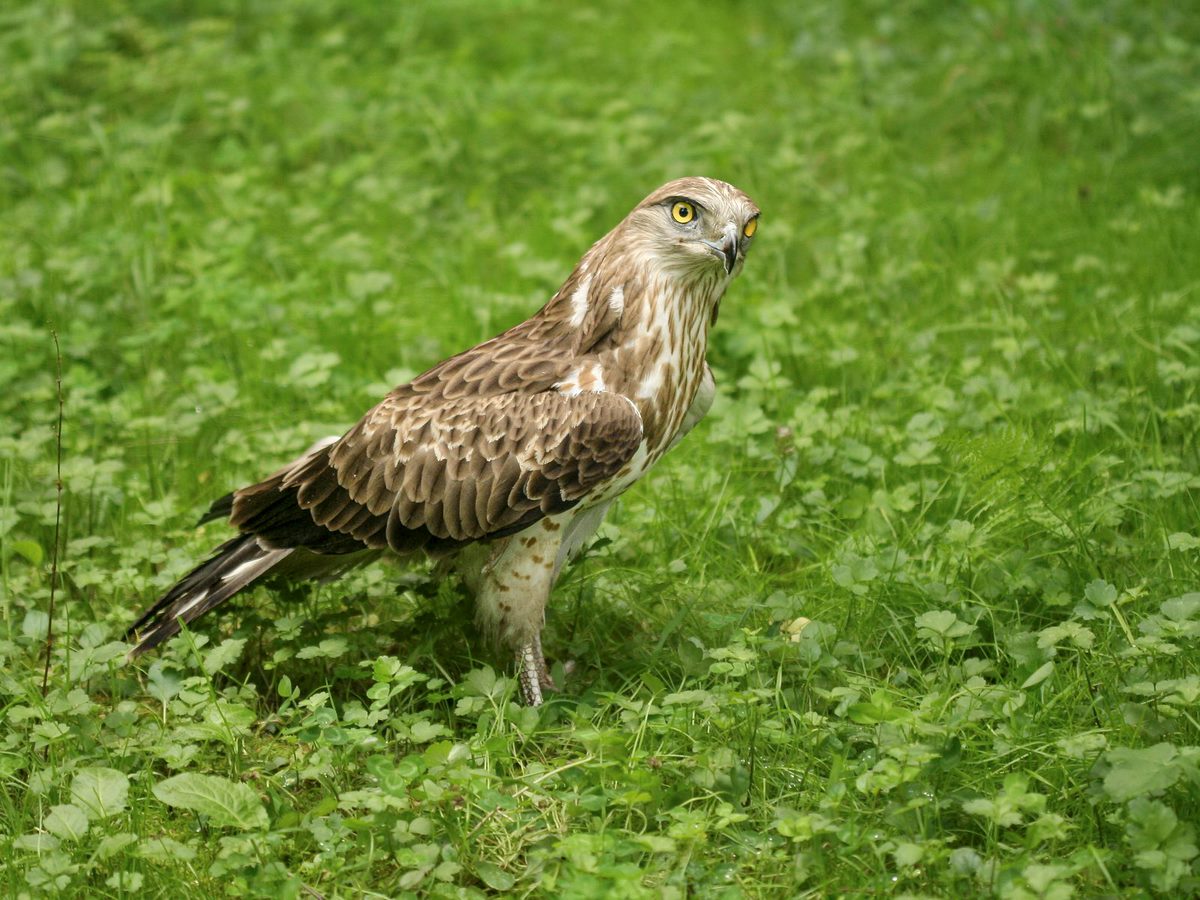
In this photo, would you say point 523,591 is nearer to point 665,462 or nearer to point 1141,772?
point 665,462

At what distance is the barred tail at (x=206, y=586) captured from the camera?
14.8 feet

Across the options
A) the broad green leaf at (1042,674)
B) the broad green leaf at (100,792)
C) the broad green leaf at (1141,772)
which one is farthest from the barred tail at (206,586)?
the broad green leaf at (1141,772)

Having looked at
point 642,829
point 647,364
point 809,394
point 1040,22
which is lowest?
point 642,829

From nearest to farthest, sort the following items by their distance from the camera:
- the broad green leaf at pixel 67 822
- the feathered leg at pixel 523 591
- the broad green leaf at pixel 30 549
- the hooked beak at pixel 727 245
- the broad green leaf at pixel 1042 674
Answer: the broad green leaf at pixel 67 822 → the broad green leaf at pixel 1042 674 → the hooked beak at pixel 727 245 → the feathered leg at pixel 523 591 → the broad green leaf at pixel 30 549

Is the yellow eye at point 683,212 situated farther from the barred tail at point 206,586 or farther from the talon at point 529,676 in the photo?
the barred tail at point 206,586

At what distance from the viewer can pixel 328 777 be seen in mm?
4012

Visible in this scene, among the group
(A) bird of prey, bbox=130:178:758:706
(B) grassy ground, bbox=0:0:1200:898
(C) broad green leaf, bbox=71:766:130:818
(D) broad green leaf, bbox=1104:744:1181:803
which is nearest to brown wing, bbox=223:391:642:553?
(A) bird of prey, bbox=130:178:758:706

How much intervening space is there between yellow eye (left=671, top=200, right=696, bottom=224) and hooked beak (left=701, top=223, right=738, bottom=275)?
0.10 meters

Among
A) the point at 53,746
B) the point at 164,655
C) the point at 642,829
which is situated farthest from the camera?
the point at 164,655

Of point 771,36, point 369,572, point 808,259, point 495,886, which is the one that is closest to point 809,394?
point 808,259

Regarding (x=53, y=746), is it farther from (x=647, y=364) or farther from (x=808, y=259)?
(x=808, y=259)

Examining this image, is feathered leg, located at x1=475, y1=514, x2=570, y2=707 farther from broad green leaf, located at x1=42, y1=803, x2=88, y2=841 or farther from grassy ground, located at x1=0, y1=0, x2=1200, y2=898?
broad green leaf, located at x1=42, y1=803, x2=88, y2=841

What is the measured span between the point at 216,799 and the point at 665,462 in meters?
2.44

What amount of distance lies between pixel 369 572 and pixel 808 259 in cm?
319
